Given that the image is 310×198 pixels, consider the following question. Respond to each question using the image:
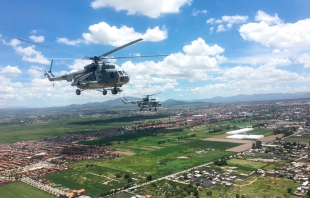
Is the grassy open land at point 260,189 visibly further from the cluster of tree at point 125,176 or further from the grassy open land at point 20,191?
the grassy open land at point 20,191

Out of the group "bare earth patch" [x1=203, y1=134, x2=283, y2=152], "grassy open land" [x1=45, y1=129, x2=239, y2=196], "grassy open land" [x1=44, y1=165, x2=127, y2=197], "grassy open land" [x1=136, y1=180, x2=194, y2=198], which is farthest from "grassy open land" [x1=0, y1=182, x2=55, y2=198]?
"bare earth patch" [x1=203, y1=134, x2=283, y2=152]

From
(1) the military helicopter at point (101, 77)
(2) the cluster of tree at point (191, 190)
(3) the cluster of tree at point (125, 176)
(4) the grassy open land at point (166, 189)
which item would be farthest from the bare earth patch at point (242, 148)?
(1) the military helicopter at point (101, 77)

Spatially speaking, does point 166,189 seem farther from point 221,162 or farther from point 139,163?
point 139,163

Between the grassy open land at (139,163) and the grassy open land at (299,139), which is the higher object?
the grassy open land at (299,139)

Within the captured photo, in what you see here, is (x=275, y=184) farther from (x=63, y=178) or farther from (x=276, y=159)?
(x=63, y=178)

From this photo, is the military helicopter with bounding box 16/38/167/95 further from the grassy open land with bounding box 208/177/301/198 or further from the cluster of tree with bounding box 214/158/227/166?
the cluster of tree with bounding box 214/158/227/166

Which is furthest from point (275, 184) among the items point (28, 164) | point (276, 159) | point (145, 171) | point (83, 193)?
point (28, 164)
